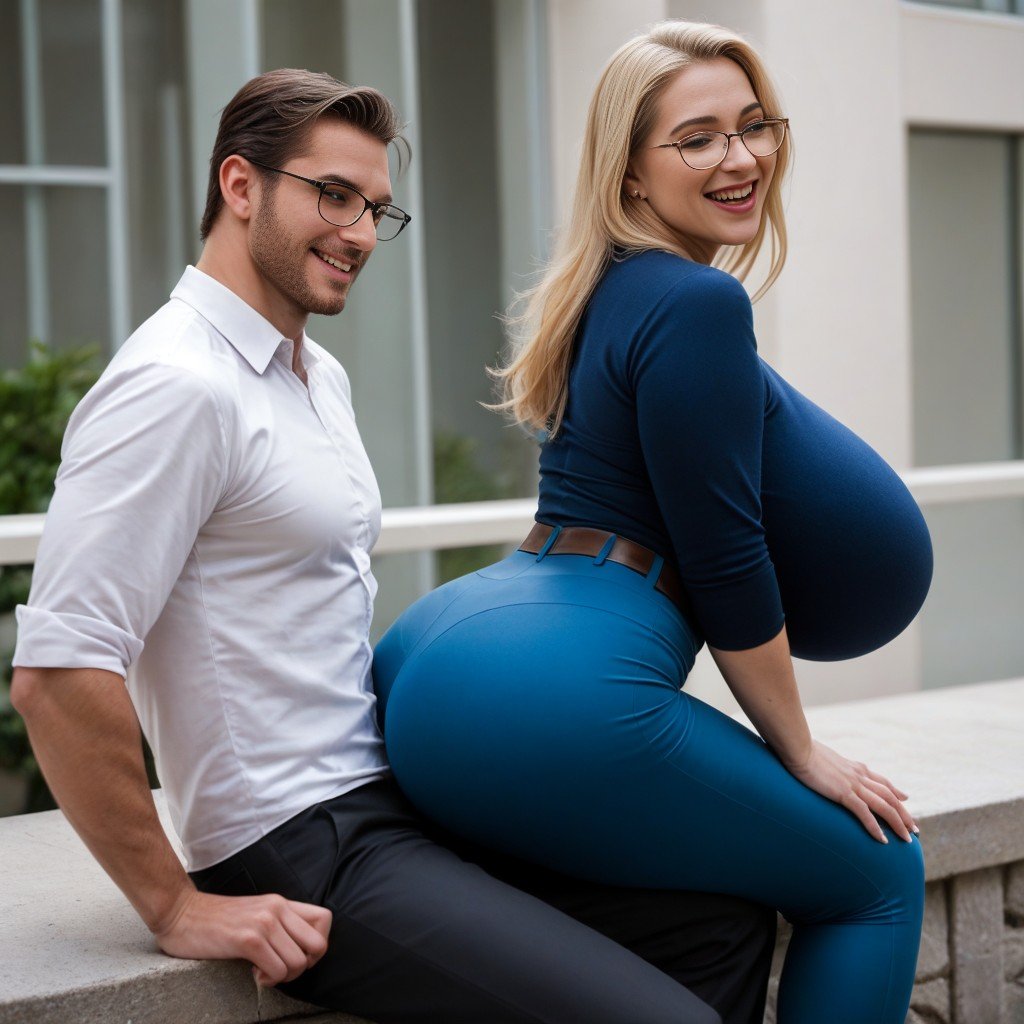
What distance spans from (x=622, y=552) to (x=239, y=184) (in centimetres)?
79

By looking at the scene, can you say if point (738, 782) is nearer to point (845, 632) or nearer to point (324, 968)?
point (845, 632)

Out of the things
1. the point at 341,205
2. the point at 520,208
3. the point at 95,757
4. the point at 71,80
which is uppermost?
the point at 71,80

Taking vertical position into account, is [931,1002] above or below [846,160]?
below

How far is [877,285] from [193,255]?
3.92 metres

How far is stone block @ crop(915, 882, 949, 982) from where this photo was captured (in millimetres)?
2990

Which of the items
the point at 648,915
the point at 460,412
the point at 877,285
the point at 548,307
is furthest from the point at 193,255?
the point at 648,915

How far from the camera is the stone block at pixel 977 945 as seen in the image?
305cm

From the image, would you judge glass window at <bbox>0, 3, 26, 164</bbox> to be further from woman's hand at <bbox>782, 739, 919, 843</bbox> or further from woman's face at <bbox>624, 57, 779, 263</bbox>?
woman's hand at <bbox>782, 739, 919, 843</bbox>

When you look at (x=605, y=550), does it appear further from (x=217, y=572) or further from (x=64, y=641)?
(x=64, y=641)

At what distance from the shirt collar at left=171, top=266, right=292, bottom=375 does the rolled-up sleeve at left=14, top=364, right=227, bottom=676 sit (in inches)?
7.6

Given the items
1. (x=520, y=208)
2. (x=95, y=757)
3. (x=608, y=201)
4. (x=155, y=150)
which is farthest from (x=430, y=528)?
(x=520, y=208)

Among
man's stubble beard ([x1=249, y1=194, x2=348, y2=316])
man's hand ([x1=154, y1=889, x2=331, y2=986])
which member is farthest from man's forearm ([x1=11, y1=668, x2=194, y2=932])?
man's stubble beard ([x1=249, y1=194, x2=348, y2=316])

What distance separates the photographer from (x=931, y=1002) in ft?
9.91

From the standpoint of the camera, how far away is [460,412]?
25.5ft
